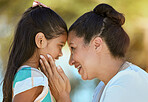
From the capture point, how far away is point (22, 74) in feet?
5.69

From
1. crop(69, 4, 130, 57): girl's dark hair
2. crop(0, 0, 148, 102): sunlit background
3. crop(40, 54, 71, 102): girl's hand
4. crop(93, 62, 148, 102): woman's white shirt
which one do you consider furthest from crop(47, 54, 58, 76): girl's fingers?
crop(0, 0, 148, 102): sunlit background

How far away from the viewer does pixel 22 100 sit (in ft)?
5.40

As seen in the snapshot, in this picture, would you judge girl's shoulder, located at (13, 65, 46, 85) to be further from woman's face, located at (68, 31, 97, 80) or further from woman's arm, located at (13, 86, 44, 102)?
woman's face, located at (68, 31, 97, 80)

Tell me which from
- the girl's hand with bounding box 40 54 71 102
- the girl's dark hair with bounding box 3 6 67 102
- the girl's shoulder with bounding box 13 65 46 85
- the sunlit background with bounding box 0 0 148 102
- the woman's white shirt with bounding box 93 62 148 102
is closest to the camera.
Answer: the woman's white shirt with bounding box 93 62 148 102

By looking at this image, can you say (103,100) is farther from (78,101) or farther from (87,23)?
(78,101)

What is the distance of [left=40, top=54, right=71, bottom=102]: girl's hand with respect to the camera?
1946 mm

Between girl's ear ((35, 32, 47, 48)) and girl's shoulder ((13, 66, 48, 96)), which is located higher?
girl's ear ((35, 32, 47, 48))

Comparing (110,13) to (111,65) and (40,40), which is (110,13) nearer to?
(111,65)

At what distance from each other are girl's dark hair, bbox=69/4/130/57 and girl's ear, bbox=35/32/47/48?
248 mm

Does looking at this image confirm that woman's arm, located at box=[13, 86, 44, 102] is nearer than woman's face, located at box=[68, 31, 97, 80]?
Yes

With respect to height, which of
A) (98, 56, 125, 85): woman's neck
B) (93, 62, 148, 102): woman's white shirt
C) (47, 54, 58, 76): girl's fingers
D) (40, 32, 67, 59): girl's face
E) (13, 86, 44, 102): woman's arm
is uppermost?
(40, 32, 67, 59): girl's face

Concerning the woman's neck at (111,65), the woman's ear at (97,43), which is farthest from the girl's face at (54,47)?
the woman's neck at (111,65)

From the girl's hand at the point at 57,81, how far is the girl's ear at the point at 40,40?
0.44ft

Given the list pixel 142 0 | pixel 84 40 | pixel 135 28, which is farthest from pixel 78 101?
pixel 84 40
